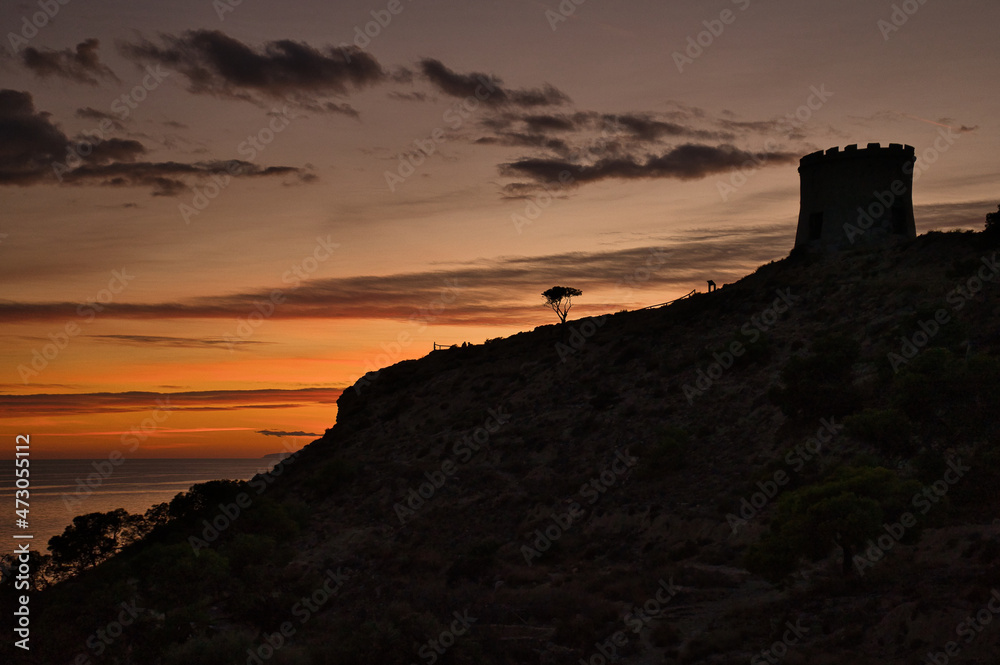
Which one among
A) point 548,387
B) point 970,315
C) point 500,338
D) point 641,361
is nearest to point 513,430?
point 548,387

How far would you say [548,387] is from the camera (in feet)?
165

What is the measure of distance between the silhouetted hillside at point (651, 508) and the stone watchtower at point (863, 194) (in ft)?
10.8

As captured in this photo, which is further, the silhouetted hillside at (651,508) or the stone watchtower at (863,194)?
the stone watchtower at (863,194)

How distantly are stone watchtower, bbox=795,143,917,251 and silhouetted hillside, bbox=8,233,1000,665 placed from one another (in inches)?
129

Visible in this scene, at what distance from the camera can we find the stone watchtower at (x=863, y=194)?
49906 mm

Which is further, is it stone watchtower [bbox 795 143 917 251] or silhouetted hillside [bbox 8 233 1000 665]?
stone watchtower [bbox 795 143 917 251]

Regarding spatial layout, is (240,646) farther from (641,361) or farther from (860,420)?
(641,361)

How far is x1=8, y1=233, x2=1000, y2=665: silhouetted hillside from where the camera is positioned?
61.1 feet

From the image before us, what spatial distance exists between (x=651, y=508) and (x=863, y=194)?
31625mm

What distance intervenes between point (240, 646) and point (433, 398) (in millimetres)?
37325

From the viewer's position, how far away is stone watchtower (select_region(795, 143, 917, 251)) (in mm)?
49906

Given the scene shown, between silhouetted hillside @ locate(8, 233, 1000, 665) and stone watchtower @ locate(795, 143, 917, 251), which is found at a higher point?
stone watchtower @ locate(795, 143, 917, 251)

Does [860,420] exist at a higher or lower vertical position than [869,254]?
lower

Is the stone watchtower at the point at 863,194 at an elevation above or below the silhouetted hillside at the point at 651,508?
above
